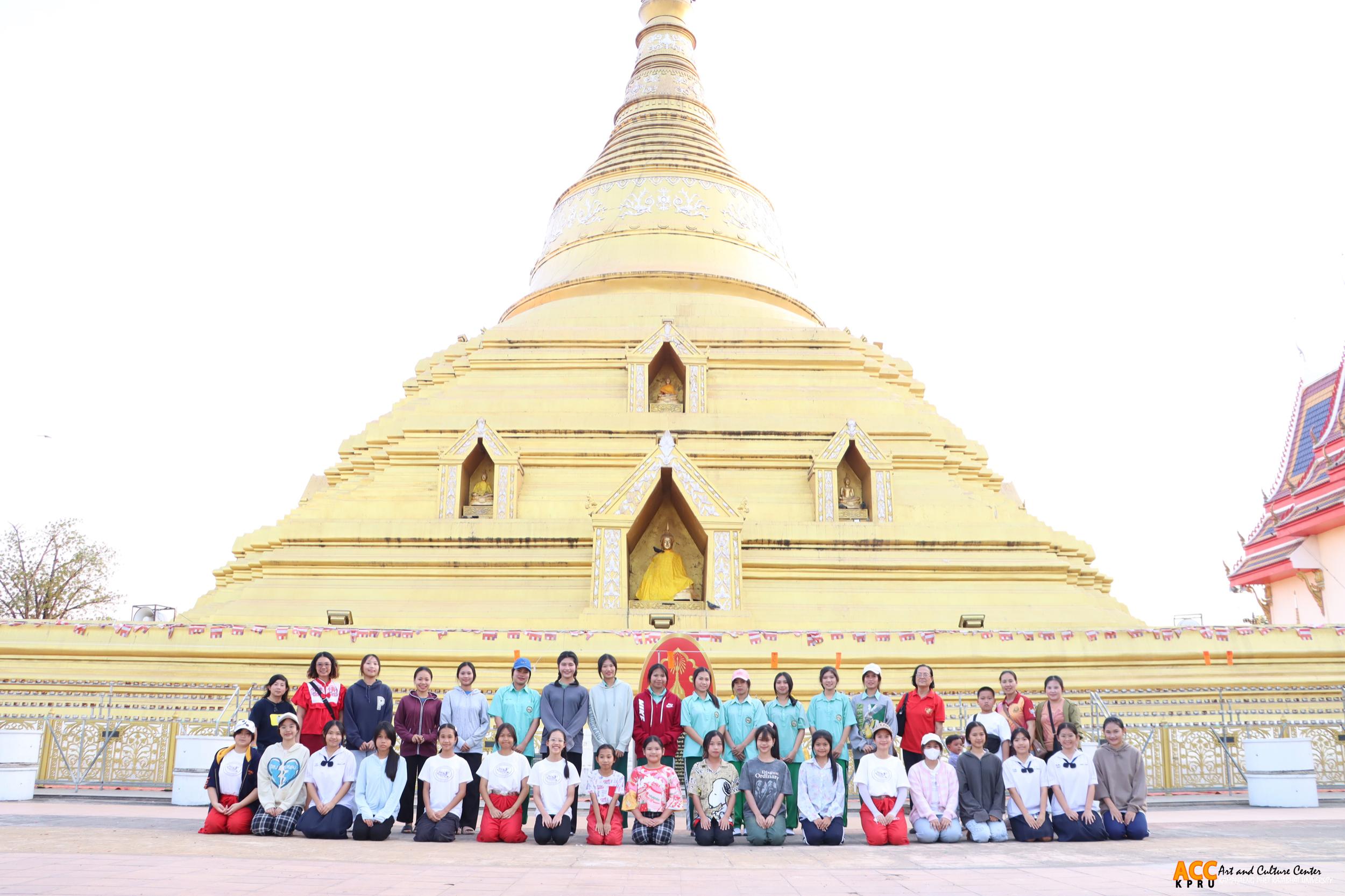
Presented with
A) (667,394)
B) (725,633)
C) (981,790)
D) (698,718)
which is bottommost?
(981,790)

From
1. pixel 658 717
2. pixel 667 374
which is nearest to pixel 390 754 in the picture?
pixel 658 717

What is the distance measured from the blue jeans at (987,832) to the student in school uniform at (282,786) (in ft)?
17.9

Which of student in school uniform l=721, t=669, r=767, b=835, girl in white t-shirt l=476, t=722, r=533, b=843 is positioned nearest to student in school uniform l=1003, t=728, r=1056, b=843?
student in school uniform l=721, t=669, r=767, b=835

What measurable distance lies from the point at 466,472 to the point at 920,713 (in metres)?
10.5

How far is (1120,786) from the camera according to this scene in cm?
812

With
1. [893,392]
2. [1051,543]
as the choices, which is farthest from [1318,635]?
[893,392]

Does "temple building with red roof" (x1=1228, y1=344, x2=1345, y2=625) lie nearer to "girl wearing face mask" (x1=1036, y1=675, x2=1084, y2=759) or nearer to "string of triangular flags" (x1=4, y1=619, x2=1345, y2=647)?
"string of triangular flags" (x1=4, y1=619, x2=1345, y2=647)

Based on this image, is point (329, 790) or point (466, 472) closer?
point (329, 790)

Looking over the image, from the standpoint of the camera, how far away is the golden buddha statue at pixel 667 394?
19.7 m

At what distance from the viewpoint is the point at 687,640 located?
41.8ft

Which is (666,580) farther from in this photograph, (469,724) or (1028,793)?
(1028,793)

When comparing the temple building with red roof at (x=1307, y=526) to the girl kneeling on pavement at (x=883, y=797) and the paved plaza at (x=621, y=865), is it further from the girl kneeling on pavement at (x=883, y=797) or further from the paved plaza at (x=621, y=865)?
the girl kneeling on pavement at (x=883, y=797)

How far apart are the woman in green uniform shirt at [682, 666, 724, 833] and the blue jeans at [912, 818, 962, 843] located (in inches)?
70.8

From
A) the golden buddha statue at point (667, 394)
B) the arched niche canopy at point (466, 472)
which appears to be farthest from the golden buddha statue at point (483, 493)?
the golden buddha statue at point (667, 394)
